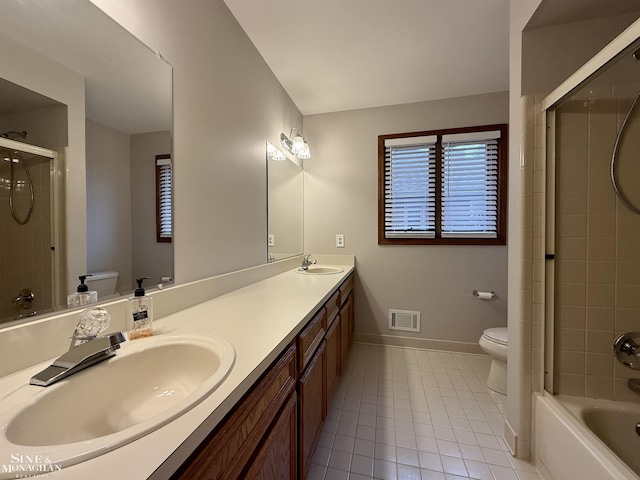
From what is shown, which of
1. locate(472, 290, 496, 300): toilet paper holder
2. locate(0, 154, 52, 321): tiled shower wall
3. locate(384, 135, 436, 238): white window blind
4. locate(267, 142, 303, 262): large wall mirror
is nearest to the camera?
locate(0, 154, 52, 321): tiled shower wall

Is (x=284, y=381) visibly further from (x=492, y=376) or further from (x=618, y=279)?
(x=492, y=376)

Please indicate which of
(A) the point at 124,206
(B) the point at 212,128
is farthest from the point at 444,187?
(A) the point at 124,206

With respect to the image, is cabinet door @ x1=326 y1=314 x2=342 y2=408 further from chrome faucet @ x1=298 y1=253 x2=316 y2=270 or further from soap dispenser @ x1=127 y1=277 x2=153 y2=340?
soap dispenser @ x1=127 y1=277 x2=153 y2=340

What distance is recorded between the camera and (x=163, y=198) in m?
1.08

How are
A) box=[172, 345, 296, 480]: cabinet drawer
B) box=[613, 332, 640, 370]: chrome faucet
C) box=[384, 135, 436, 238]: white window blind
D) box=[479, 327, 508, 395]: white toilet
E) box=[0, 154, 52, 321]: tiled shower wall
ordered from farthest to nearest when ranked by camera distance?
box=[384, 135, 436, 238]: white window blind
box=[479, 327, 508, 395]: white toilet
box=[613, 332, 640, 370]: chrome faucet
box=[0, 154, 52, 321]: tiled shower wall
box=[172, 345, 296, 480]: cabinet drawer

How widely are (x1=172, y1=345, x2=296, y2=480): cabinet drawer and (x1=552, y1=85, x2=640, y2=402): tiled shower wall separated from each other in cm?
→ 138

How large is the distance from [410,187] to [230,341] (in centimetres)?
229

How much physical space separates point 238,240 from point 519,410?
1.77m

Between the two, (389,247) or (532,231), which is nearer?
(532,231)

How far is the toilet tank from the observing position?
83cm

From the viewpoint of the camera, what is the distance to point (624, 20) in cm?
124

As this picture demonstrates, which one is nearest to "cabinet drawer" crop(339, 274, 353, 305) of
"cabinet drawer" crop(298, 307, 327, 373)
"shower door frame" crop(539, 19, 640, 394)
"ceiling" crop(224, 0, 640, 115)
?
"cabinet drawer" crop(298, 307, 327, 373)

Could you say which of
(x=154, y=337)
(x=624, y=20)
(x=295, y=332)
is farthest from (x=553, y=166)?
(x=154, y=337)

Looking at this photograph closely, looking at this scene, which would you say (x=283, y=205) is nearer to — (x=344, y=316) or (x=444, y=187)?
(x=344, y=316)
